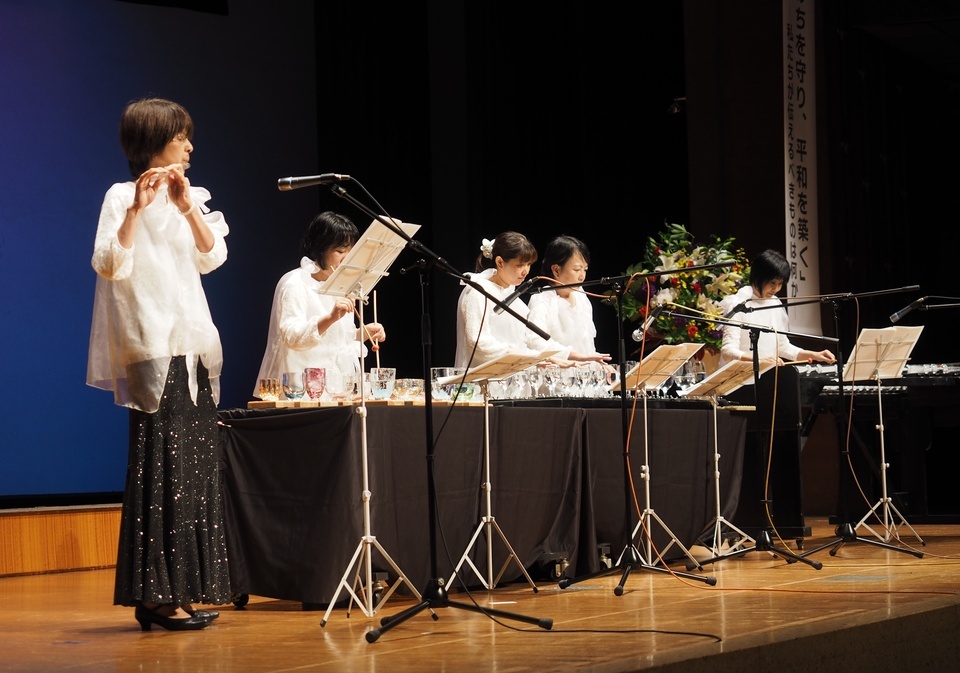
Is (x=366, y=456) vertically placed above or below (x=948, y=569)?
above

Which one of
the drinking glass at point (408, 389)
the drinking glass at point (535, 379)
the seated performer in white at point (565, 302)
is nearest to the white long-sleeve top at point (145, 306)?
the drinking glass at point (408, 389)

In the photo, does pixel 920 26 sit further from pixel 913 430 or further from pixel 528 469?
pixel 528 469

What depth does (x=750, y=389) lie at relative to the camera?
685cm

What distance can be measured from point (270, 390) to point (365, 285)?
0.75 metres

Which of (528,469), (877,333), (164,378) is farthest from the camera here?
(877,333)

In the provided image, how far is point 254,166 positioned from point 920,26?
5.09 meters

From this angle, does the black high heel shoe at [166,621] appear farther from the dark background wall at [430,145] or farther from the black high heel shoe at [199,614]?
the dark background wall at [430,145]

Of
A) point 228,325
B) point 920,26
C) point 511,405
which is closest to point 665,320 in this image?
point 511,405

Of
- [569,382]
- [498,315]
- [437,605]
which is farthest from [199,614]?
[498,315]

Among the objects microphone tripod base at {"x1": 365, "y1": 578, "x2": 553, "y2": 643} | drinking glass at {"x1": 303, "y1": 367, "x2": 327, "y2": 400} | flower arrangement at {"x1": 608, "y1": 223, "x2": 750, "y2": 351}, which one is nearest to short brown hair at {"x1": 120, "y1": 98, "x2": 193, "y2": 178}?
drinking glass at {"x1": 303, "y1": 367, "x2": 327, "y2": 400}

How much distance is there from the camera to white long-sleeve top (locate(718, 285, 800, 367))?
639cm

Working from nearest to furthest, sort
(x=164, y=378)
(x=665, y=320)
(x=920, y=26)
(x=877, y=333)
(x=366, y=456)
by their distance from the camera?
(x=164, y=378) → (x=366, y=456) → (x=877, y=333) → (x=665, y=320) → (x=920, y=26)

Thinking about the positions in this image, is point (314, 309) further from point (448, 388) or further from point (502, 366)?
point (502, 366)

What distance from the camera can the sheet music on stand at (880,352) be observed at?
6008 mm
